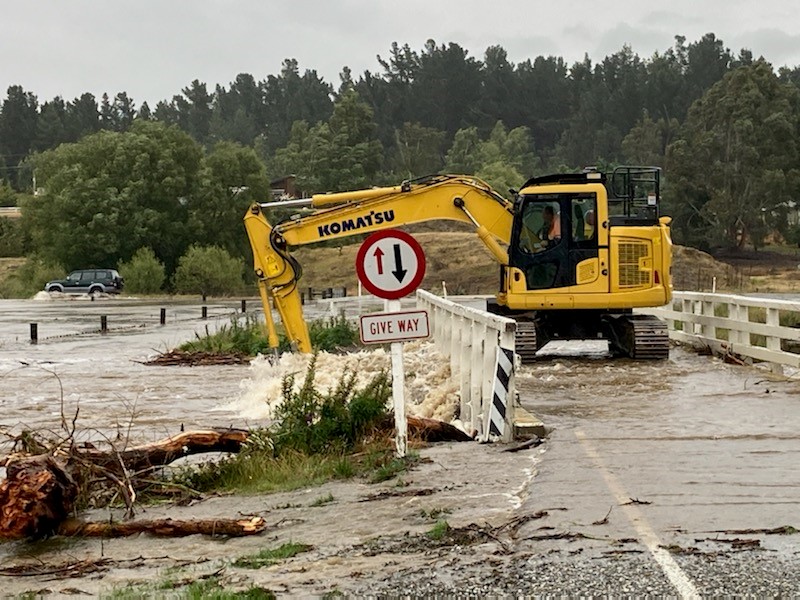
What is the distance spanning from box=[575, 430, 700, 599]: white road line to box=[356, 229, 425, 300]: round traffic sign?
2.54 meters

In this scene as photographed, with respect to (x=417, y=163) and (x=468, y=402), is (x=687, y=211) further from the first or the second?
(x=468, y=402)

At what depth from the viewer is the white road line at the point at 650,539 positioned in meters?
7.68

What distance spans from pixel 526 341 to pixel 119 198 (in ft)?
223

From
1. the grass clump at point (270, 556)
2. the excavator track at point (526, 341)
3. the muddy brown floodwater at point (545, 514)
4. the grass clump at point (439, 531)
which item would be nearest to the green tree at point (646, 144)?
the excavator track at point (526, 341)

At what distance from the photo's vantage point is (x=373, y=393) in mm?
15914

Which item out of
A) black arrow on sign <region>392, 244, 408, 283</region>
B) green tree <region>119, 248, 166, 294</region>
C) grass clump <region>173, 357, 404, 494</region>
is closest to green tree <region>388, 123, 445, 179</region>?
green tree <region>119, 248, 166, 294</region>

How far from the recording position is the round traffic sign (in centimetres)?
1344

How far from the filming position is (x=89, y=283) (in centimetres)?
8081

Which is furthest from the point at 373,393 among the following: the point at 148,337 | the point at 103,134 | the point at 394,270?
the point at 103,134

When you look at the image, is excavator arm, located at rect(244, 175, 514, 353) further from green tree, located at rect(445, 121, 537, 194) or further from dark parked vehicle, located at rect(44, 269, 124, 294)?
green tree, located at rect(445, 121, 537, 194)

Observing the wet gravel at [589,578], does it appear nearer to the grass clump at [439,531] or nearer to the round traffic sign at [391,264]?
the grass clump at [439,531]

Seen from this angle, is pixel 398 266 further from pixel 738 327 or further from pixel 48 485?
pixel 738 327

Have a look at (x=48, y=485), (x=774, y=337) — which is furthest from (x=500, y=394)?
(x=774, y=337)

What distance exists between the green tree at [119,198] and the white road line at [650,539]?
80642 millimetres
